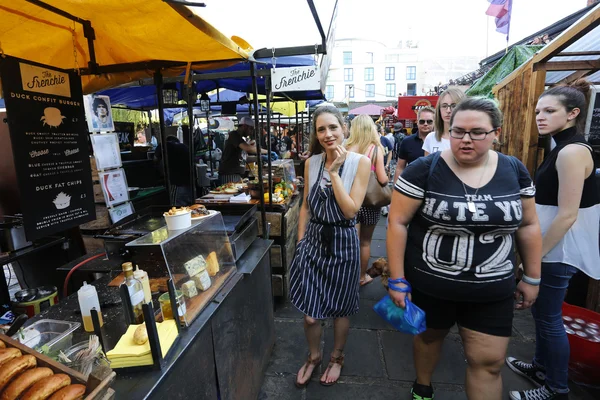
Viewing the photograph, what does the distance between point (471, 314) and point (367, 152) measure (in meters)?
2.40

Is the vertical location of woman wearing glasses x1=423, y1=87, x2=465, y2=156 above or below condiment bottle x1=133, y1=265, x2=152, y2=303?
above

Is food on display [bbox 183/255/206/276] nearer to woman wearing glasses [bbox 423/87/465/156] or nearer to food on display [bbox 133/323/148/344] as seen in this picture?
food on display [bbox 133/323/148/344]

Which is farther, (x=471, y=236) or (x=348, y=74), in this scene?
(x=348, y=74)

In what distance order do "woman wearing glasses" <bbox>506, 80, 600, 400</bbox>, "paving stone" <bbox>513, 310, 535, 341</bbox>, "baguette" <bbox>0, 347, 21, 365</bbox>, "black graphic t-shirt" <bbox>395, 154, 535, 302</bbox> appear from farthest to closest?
"paving stone" <bbox>513, 310, 535, 341</bbox> → "woman wearing glasses" <bbox>506, 80, 600, 400</bbox> → "black graphic t-shirt" <bbox>395, 154, 535, 302</bbox> → "baguette" <bbox>0, 347, 21, 365</bbox>

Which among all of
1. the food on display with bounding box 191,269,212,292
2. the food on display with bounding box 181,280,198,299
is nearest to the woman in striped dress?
the food on display with bounding box 191,269,212,292

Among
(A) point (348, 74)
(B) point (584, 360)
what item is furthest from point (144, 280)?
(A) point (348, 74)

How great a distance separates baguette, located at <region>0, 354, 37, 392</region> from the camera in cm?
97

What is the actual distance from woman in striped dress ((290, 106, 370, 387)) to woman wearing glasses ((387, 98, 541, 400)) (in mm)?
428

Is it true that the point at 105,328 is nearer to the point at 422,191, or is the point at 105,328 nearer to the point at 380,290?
the point at 422,191

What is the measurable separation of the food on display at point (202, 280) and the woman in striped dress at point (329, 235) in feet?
2.75

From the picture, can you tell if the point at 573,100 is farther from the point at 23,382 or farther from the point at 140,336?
the point at 23,382

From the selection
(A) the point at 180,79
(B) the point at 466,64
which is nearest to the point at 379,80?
(B) the point at 466,64

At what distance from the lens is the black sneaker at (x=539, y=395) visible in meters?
2.27

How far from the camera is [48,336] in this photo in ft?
4.91
